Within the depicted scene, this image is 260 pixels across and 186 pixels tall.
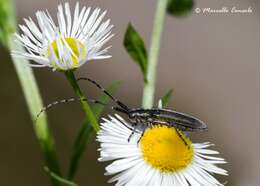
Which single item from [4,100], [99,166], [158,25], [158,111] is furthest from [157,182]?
[4,100]

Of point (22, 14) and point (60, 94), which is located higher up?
point (22, 14)

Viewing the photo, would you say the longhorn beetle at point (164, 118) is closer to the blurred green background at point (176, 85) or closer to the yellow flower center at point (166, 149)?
the yellow flower center at point (166, 149)

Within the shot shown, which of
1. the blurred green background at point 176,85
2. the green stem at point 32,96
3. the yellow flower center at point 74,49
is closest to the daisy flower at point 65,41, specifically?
the yellow flower center at point 74,49

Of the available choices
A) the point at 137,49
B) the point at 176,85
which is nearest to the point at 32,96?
the point at 137,49

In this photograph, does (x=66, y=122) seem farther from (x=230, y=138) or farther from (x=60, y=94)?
(x=230, y=138)

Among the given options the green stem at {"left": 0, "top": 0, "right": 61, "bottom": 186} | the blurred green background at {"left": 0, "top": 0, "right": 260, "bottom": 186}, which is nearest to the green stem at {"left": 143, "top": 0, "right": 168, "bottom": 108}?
the green stem at {"left": 0, "top": 0, "right": 61, "bottom": 186}

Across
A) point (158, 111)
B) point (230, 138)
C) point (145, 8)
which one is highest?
point (145, 8)

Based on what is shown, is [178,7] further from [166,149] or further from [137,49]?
[166,149]

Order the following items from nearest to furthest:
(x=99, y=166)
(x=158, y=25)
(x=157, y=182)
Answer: (x=157, y=182) → (x=158, y=25) → (x=99, y=166)
